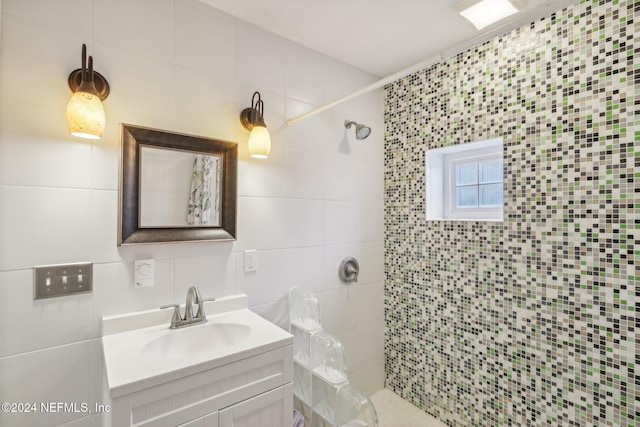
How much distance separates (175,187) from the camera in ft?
4.76

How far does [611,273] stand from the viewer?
51.1 inches

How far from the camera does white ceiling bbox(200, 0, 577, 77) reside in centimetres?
153

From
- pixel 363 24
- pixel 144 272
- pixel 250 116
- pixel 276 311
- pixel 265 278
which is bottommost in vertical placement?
pixel 276 311

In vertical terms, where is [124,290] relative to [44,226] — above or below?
below

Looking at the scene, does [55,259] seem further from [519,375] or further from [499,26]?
[519,375]

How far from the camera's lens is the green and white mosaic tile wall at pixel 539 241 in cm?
128

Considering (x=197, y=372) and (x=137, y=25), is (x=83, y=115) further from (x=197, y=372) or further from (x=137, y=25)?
(x=197, y=372)

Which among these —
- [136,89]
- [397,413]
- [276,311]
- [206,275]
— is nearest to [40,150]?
[136,89]

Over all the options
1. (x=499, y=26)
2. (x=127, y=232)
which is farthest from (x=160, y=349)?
(x=499, y=26)

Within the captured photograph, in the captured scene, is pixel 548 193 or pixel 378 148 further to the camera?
pixel 378 148

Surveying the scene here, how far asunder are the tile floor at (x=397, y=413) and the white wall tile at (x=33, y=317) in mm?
1811

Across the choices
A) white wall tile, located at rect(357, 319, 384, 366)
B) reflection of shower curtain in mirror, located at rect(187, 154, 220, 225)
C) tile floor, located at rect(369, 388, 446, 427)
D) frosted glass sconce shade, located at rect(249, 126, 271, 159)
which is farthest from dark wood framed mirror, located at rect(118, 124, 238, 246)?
tile floor, located at rect(369, 388, 446, 427)

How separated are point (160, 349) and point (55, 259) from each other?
56cm

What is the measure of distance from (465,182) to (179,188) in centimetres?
182
